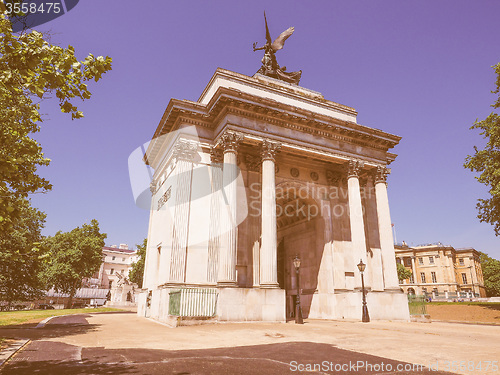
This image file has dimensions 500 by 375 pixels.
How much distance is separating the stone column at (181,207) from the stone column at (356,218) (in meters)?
12.2

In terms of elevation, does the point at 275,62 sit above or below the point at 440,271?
above

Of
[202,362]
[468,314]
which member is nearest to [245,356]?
[202,362]

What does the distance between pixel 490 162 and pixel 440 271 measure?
263ft

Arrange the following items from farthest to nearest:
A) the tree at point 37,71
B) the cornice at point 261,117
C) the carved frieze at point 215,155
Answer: the carved frieze at point 215,155 → the cornice at point 261,117 → the tree at point 37,71

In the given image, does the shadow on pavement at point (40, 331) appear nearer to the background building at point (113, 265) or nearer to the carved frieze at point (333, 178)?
the carved frieze at point (333, 178)

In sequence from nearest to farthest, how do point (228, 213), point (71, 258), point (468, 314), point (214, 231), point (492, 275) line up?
point (228, 213) → point (214, 231) → point (468, 314) → point (71, 258) → point (492, 275)

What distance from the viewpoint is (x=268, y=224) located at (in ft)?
67.0

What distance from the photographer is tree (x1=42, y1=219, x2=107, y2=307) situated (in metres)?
48.2

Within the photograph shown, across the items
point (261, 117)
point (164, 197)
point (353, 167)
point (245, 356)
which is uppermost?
point (261, 117)

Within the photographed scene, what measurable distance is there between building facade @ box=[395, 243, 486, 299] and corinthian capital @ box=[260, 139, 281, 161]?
292 feet

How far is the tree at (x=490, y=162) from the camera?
27.3 metres

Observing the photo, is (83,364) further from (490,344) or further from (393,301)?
(393,301)

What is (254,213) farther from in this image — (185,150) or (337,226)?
(337,226)

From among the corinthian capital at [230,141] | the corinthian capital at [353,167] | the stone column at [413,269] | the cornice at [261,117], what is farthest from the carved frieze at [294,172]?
the stone column at [413,269]
